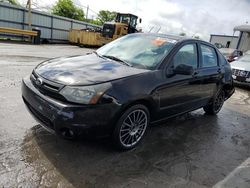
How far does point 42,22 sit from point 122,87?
2326 cm

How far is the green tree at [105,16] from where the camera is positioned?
219 feet

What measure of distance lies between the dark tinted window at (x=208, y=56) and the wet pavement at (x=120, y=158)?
1.32m

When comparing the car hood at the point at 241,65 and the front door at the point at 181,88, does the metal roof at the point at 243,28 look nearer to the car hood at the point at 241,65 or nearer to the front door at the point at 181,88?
the car hood at the point at 241,65

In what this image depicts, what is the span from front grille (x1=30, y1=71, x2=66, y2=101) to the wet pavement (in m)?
0.74

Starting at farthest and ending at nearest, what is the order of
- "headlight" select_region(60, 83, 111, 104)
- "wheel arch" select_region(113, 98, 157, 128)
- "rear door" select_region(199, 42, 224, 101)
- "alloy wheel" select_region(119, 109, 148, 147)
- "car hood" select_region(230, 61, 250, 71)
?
"car hood" select_region(230, 61, 250, 71)
"rear door" select_region(199, 42, 224, 101)
"alloy wheel" select_region(119, 109, 148, 147)
"wheel arch" select_region(113, 98, 157, 128)
"headlight" select_region(60, 83, 111, 104)

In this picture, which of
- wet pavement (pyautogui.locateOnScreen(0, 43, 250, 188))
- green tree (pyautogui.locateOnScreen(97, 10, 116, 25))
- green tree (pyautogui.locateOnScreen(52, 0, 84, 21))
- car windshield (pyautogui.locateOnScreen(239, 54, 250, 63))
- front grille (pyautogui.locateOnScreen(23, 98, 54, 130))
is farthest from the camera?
green tree (pyautogui.locateOnScreen(97, 10, 116, 25))

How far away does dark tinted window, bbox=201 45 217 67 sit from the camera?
5.21 m

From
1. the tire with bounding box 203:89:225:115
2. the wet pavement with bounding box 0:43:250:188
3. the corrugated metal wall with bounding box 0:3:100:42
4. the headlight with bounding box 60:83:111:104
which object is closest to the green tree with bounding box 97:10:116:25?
the corrugated metal wall with bounding box 0:3:100:42

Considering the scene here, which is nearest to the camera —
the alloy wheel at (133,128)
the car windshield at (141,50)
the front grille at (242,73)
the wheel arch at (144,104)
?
the wheel arch at (144,104)

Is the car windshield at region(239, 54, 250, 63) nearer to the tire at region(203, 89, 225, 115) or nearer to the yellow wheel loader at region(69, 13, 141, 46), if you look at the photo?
the tire at region(203, 89, 225, 115)

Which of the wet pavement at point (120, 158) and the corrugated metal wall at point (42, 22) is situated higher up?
the corrugated metal wall at point (42, 22)

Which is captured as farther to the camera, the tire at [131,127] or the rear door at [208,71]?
the rear door at [208,71]

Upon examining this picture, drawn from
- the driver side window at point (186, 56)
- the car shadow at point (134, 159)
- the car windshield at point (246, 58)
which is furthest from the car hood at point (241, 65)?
the car shadow at point (134, 159)

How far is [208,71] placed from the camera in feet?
17.3
